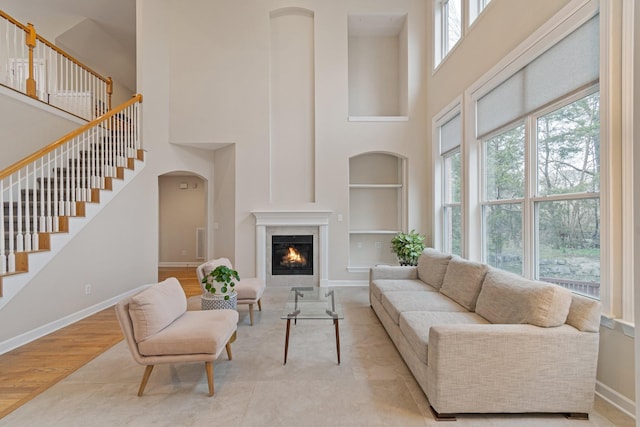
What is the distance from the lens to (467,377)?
6.79 ft

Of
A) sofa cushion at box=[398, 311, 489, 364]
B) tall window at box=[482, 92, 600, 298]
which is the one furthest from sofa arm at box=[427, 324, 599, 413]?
tall window at box=[482, 92, 600, 298]

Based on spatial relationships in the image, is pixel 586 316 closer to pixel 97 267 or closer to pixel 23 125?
pixel 97 267

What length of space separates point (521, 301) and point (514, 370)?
20.0 inches

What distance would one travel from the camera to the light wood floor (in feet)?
8.23

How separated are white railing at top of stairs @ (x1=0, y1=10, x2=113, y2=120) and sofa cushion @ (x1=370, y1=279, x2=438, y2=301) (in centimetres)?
546

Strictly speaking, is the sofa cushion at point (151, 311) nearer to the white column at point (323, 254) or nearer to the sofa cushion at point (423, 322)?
the sofa cushion at point (423, 322)

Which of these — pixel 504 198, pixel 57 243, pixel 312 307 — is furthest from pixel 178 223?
pixel 504 198

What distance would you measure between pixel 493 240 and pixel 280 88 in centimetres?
454

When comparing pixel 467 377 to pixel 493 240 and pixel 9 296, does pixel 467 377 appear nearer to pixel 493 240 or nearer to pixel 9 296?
pixel 493 240

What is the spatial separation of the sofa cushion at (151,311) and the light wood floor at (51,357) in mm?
Result: 1023

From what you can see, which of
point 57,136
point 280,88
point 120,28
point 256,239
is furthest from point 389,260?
point 120,28

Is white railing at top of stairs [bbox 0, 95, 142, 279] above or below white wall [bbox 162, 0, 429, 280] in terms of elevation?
below

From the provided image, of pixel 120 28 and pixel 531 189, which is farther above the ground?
pixel 120 28

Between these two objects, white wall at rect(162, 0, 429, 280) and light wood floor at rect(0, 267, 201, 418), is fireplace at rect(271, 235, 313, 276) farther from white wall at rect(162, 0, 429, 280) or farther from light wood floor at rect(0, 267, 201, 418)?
light wood floor at rect(0, 267, 201, 418)
